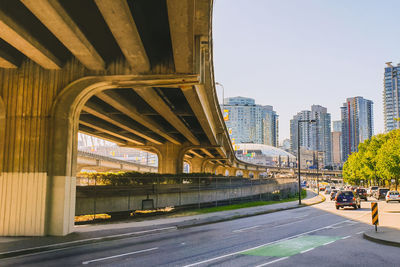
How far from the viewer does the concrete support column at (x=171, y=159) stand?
5150 cm

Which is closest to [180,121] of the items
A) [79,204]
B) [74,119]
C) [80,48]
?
[79,204]

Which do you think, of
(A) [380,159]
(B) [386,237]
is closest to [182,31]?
(B) [386,237]

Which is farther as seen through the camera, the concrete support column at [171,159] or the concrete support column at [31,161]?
the concrete support column at [171,159]

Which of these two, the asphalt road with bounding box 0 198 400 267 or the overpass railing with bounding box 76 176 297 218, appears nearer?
the asphalt road with bounding box 0 198 400 267

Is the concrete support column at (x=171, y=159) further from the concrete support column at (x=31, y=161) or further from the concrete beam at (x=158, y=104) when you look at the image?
the concrete support column at (x=31, y=161)

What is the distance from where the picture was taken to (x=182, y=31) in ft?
42.3

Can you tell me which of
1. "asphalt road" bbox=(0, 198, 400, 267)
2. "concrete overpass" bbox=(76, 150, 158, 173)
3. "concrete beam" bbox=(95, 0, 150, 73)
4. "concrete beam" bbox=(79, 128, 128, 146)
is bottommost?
"asphalt road" bbox=(0, 198, 400, 267)

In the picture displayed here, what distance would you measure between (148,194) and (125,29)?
17.7 metres

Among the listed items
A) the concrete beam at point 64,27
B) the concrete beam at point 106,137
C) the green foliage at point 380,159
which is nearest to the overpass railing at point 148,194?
the concrete beam at point 106,137

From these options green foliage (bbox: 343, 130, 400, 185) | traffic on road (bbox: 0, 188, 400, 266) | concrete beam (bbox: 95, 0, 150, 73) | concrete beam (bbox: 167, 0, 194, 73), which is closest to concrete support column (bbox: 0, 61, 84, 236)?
traffic on road (bbox: 0, 188, 400, 266)

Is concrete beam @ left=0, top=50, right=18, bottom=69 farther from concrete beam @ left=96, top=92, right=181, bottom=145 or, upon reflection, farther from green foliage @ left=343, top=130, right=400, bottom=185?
green foliage @ left=343, top=130, right=400, bottom=185

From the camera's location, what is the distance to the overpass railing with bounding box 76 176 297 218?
2348 cm

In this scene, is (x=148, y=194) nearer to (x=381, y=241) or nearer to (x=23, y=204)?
(x=23, y=204)

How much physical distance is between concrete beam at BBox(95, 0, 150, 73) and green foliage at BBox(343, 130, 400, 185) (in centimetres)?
5352
